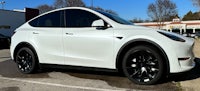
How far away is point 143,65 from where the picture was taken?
228 inches

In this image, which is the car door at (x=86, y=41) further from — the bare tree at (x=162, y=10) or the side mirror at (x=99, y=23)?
the bare tree at (x=162, y=10)

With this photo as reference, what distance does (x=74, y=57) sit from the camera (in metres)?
6.55

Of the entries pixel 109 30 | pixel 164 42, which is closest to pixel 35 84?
pixel 109 30

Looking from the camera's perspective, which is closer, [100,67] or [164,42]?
[164,42]

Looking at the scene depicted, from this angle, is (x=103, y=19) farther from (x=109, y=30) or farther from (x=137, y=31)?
(x=137, y=31)

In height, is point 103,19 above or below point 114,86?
above

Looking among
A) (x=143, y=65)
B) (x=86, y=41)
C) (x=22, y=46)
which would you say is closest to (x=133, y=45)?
(x=143, y=65)

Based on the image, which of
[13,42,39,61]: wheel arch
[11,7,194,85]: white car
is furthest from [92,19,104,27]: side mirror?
[13,42,39,61]: wheel arch

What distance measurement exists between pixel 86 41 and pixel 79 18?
0.64 metres

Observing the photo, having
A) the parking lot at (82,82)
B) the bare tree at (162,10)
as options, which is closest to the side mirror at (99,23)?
the parking lot at (82,82)

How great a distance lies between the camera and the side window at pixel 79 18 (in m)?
6.49

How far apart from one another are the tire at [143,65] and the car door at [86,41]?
0.41 meters

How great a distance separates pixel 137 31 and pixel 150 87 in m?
1.12

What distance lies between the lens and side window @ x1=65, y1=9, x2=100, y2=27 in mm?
6486
